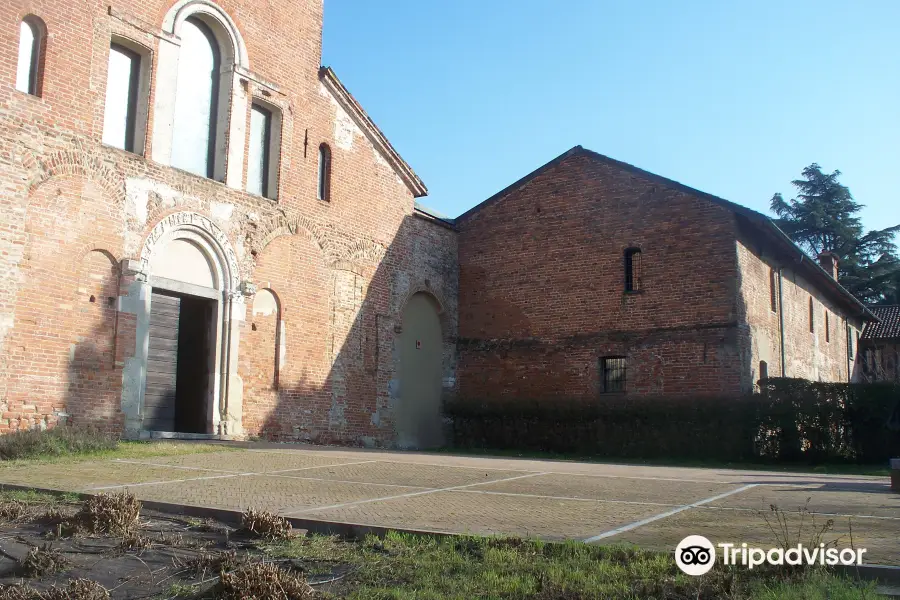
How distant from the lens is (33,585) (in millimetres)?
4738

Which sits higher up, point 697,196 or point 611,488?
point 697,196

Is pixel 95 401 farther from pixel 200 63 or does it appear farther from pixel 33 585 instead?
pixel 33 585

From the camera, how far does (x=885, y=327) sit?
3847 centimetres

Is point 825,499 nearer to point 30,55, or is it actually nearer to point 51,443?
point 51,443

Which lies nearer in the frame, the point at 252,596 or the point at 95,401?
the point at 252,596

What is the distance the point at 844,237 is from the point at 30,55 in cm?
4464

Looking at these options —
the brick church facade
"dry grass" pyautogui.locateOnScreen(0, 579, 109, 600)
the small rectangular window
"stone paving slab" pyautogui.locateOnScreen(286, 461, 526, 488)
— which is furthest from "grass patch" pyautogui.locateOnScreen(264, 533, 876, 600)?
the small rectangular window

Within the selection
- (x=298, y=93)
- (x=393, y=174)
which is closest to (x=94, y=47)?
(x=298, y=93)

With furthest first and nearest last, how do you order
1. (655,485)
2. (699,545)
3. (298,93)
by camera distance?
(298,93) < (655,485) < (699,545)

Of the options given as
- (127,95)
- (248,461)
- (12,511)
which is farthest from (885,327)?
(12,511)

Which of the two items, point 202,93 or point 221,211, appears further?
point 202,93

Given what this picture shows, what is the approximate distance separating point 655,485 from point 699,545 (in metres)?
4.55

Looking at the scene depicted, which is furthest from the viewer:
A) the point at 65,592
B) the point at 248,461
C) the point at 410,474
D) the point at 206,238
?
the point at 206,238

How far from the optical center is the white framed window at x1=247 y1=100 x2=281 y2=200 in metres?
17.9
